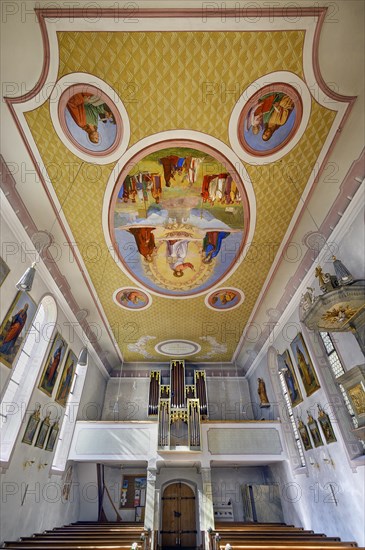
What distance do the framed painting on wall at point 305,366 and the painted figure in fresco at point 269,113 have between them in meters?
5.88

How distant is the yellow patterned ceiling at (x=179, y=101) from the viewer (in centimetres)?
448

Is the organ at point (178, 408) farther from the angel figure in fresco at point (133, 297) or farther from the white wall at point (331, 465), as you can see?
the angel figure in fresco at point (133, 297)

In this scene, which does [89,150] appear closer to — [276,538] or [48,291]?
[48,291]

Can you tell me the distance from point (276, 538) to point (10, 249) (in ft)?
29.7

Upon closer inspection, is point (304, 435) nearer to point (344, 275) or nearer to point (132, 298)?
point (344, 275)

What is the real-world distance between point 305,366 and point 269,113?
6.72 m

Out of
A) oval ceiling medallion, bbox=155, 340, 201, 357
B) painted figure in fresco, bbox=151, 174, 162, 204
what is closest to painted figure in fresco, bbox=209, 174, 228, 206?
painted figure in fresco, bbox=151, 174, 162, 204

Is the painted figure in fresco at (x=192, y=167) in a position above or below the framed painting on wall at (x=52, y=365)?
above

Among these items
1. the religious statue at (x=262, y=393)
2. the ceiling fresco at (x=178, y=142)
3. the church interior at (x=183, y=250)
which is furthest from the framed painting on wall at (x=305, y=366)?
the religious statue at (x=262, y=393)

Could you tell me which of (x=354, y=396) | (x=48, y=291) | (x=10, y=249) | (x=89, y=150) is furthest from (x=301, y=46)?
(x=48, y=291)

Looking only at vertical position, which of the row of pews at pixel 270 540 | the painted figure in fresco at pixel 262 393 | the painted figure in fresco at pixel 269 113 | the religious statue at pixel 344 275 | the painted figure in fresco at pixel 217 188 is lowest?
the row of pews at pixel 270 540

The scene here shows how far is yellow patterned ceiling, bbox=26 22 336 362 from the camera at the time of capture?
14.7 ft

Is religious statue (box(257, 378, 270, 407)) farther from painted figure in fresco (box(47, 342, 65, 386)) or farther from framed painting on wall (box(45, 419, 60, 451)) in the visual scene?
painted figure in fresco (box(47, 342, 65, 386))

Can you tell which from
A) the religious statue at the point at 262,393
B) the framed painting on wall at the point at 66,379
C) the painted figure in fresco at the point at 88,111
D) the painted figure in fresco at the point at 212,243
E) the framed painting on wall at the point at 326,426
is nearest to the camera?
the painted figure in fresco at the point at 88,111
